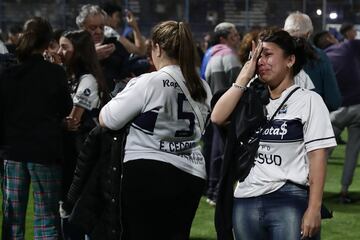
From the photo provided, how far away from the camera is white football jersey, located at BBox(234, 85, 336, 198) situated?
174 inches

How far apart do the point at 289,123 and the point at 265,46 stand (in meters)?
0.42

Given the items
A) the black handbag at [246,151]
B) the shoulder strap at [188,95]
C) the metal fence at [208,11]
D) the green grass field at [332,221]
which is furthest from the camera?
the metal fence at [208,11]

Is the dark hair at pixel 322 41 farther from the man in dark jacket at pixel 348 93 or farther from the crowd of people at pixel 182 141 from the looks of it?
the crowd of people at pixel 182 141

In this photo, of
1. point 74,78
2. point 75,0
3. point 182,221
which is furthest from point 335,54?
point 75,0

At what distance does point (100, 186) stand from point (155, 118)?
1.55ft

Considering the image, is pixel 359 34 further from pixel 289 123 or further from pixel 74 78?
pixel 289 123

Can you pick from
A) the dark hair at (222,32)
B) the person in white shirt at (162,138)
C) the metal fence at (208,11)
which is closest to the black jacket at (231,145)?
the person in white shirt at (162,138)

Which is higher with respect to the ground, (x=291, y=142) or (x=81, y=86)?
(x=291, y=142)

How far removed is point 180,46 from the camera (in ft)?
16.1

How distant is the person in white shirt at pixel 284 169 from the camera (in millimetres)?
4402

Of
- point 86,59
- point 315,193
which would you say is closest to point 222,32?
point 86,59

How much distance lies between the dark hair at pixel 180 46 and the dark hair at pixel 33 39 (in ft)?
4.88

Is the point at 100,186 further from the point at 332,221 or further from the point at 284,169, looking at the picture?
the point at 332,221

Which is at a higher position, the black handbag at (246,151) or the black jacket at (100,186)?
the black handbag at (246,151)
